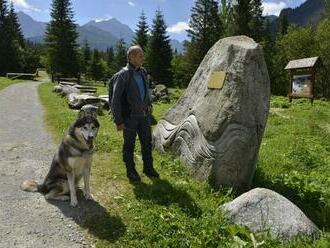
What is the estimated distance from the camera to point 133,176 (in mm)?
8523

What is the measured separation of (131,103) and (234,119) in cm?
197

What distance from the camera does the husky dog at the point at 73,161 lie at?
263 inches

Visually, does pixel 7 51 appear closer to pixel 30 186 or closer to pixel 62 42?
pixel 62 42

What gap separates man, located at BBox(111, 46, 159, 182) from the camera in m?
7.88

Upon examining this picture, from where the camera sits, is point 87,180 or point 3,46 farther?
point 3,46

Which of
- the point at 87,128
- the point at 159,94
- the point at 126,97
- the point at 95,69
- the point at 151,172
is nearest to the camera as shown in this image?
the point at 87,128

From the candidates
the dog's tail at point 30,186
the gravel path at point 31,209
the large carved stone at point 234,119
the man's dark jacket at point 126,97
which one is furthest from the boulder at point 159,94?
the dog's tail at point 30,186

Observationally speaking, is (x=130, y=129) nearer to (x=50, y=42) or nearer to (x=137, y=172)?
(x=137, y=172)

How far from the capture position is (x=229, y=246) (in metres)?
5.59

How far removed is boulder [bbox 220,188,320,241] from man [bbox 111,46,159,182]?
2.46 meters

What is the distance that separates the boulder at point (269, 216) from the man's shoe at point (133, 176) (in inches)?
90.8

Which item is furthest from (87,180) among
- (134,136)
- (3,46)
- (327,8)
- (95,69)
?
(95,69)

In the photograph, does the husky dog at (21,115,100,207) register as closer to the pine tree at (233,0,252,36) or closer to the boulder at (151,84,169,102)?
the boulder at (151,84,169,102)

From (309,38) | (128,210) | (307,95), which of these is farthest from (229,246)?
(309,38)
